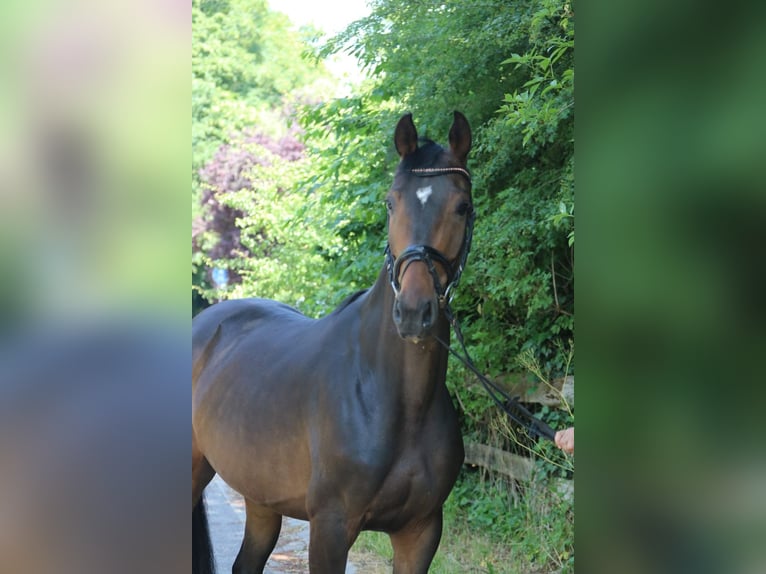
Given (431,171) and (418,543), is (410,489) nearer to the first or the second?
(418,543)

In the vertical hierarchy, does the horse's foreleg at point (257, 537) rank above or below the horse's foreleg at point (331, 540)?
below

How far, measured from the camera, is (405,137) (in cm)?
317

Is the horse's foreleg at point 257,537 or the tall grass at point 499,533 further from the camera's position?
the tall grass at point 499,533

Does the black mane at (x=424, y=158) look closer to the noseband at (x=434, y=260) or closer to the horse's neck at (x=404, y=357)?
the noseband at (x=434, y=260)

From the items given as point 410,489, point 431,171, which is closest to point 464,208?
point 431,171

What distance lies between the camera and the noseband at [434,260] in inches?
113

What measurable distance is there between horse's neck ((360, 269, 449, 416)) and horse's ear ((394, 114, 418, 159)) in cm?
50

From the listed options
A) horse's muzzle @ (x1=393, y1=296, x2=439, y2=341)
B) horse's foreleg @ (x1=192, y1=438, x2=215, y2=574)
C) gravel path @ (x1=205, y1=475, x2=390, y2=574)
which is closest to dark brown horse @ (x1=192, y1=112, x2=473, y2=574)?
horse's muzzle @ (x1=393, y1=296, x2=439, y2=341)

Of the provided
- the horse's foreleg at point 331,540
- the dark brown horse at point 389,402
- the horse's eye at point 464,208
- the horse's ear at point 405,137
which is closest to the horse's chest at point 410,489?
the dark brown horse at point 389,402
